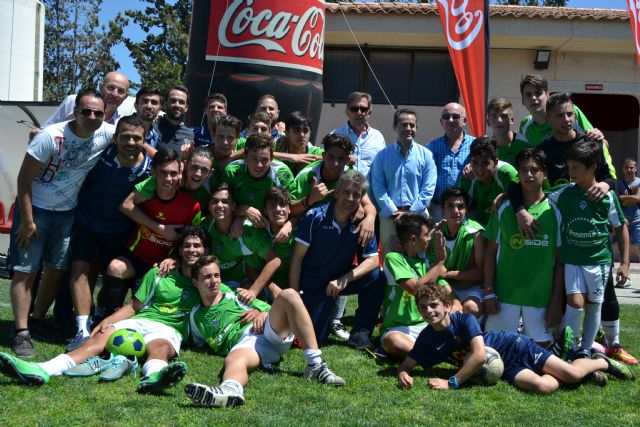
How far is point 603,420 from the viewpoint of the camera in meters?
4.38

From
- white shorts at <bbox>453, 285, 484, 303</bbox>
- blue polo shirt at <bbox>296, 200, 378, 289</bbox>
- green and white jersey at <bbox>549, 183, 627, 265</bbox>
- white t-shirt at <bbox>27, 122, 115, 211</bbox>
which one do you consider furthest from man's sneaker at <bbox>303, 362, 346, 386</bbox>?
white t-shirt at <bbox>27, 122, 115, 211</bbox>

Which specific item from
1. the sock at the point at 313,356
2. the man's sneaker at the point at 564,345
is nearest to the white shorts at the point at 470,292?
the man's sneaker at the point at 564,345

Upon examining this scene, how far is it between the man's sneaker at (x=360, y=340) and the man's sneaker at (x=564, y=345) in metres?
1.41

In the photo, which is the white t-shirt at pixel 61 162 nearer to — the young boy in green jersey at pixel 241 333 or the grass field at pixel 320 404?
the young boy in green jersey at pixel 241 333

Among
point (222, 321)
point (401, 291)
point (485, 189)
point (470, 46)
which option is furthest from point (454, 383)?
point (470, 46)

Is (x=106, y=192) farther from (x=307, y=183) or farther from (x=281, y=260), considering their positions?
(x=307, y=183)

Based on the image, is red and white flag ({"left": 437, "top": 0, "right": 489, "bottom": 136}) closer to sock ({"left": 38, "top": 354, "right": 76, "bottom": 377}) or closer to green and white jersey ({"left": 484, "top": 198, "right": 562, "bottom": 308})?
green and white jersey ({"left": 484, "top": 198, "right": 562, "bottom": 308})

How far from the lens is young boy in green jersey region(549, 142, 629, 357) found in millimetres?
A: 5656

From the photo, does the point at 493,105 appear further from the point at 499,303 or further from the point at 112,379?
the point at 112,379

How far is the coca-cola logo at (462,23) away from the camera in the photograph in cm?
1017

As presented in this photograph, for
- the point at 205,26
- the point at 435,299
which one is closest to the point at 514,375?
the point at 435,299

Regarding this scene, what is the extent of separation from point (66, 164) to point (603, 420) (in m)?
3.99

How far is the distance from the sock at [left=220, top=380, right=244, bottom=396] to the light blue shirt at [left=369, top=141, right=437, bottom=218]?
262 centimetres

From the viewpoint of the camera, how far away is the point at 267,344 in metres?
5.28
